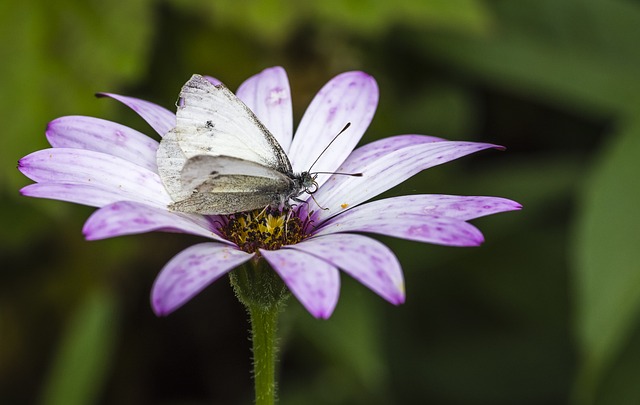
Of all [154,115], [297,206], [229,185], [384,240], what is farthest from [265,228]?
[384,240]

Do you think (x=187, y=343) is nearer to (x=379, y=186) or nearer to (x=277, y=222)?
(x=277, y=222)

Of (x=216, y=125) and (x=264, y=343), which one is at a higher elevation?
(x=216, y=125)

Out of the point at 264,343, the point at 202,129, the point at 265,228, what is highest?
the point at 202,129

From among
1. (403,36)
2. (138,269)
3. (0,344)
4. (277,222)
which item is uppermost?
(403,36)

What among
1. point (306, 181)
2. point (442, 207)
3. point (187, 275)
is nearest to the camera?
point (187, 275)

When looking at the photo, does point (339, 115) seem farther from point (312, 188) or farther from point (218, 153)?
point (218, 153)

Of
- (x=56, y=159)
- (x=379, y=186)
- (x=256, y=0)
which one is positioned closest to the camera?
(x=56, y=159)

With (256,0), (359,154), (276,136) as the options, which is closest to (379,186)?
(359,154)
